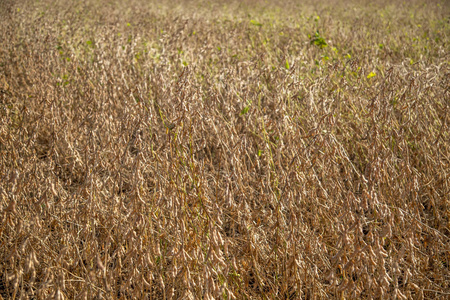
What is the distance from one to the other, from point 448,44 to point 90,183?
4550mm

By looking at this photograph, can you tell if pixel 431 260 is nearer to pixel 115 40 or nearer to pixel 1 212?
pixel 1 212

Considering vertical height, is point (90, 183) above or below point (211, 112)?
below

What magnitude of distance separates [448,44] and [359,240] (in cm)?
408

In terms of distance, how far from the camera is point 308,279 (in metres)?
1.57

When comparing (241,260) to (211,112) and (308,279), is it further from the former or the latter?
(211,112)

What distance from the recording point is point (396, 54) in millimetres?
4680

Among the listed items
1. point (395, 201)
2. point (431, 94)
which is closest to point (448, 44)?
point (431, 94)

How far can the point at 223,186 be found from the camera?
6.71 ft

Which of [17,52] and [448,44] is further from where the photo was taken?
[448,44]

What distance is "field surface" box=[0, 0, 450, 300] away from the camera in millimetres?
1362

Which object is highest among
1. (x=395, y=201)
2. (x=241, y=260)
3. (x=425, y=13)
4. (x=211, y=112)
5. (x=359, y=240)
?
(x=425, y=13)

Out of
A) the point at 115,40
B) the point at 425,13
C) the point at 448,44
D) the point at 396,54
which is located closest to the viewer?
the point at 115,40

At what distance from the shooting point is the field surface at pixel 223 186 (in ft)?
4.47

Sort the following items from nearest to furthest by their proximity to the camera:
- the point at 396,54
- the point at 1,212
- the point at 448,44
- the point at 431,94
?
1. the point at 1,212
2. the point at 431,94
3. the point at 448,44
4. the point at 396,54
